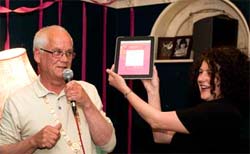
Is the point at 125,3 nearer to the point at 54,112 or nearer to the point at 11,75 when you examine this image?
the point at 11,75

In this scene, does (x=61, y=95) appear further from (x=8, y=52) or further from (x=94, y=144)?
(x=8, y=52)

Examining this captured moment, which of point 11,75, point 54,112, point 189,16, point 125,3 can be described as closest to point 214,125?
point 54,112

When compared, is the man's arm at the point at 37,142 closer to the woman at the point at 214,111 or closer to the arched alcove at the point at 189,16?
the woman at the point at 214,111

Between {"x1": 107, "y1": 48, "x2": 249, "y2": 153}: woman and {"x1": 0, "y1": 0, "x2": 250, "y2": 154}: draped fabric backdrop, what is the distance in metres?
1.62

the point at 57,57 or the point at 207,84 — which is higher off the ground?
the point at 57,57

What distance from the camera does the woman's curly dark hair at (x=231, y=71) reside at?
184cm

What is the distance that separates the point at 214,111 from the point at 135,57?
1.65 feet

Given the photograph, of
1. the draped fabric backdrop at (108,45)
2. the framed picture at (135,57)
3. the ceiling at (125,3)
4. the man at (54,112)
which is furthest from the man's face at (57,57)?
the ceiling at (125,3)

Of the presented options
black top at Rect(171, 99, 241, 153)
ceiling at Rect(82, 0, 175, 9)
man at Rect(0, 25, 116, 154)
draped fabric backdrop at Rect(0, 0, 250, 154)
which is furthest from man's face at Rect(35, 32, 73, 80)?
ceiling at Rect(82, 0, 175, 9)

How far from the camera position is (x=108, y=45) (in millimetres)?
4066

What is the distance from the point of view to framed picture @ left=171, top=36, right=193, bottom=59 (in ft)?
11.9

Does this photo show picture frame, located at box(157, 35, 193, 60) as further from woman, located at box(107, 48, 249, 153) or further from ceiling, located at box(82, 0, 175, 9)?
woman, located at box(107, 48, 249, 153)

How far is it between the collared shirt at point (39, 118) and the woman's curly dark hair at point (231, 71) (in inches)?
22.8

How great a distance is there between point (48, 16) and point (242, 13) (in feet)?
5.22
